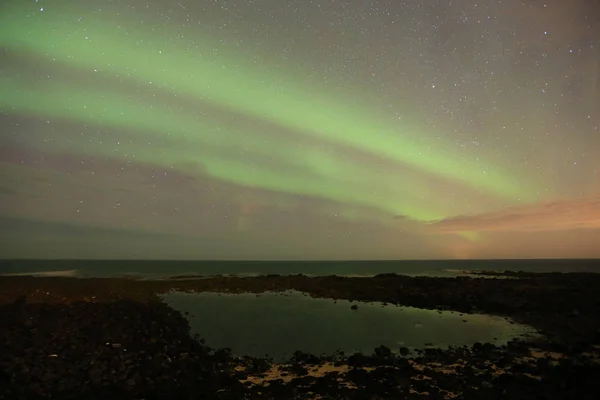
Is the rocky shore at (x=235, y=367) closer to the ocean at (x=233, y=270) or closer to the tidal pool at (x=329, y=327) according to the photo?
the tidal pool at (x=329, y=327)

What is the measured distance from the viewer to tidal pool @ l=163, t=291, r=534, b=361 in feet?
44.8

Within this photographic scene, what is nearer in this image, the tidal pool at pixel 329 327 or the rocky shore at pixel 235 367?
the rocky shore at pixel 235 367

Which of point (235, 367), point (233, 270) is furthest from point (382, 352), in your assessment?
point (233, 270)

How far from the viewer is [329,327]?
17047 millimetres

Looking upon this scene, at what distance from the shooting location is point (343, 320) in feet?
62.2

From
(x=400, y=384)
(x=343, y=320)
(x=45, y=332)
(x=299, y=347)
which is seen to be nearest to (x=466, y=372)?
(x=400, y=384)

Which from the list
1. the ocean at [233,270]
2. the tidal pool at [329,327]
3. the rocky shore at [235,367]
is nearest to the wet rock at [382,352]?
the rocky shore at [235,367]

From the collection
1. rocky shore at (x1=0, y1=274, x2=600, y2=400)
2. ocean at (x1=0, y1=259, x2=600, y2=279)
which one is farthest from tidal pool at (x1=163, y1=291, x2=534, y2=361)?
ocean at (x1=0, y1=259, x2=600, y2=279)

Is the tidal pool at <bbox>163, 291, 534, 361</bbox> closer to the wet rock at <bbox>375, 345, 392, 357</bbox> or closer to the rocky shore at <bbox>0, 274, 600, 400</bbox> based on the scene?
the wet rock at <bbox>375, 345, 392, 357</bbox>

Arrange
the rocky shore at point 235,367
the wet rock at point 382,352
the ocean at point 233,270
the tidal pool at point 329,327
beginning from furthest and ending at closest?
the ocean at point 233,270
the tidal pool at point 329,327
the wet rock at point 382,352
the rocky shore at point 235,367

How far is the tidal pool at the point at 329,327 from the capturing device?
13664 mm

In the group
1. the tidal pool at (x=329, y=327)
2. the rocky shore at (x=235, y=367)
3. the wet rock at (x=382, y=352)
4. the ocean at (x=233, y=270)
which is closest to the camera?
the rocky shore at (x=235, y=367)

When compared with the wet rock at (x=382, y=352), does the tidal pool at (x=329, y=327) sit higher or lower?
lower

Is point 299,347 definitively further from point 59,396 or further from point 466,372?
point 59,396
